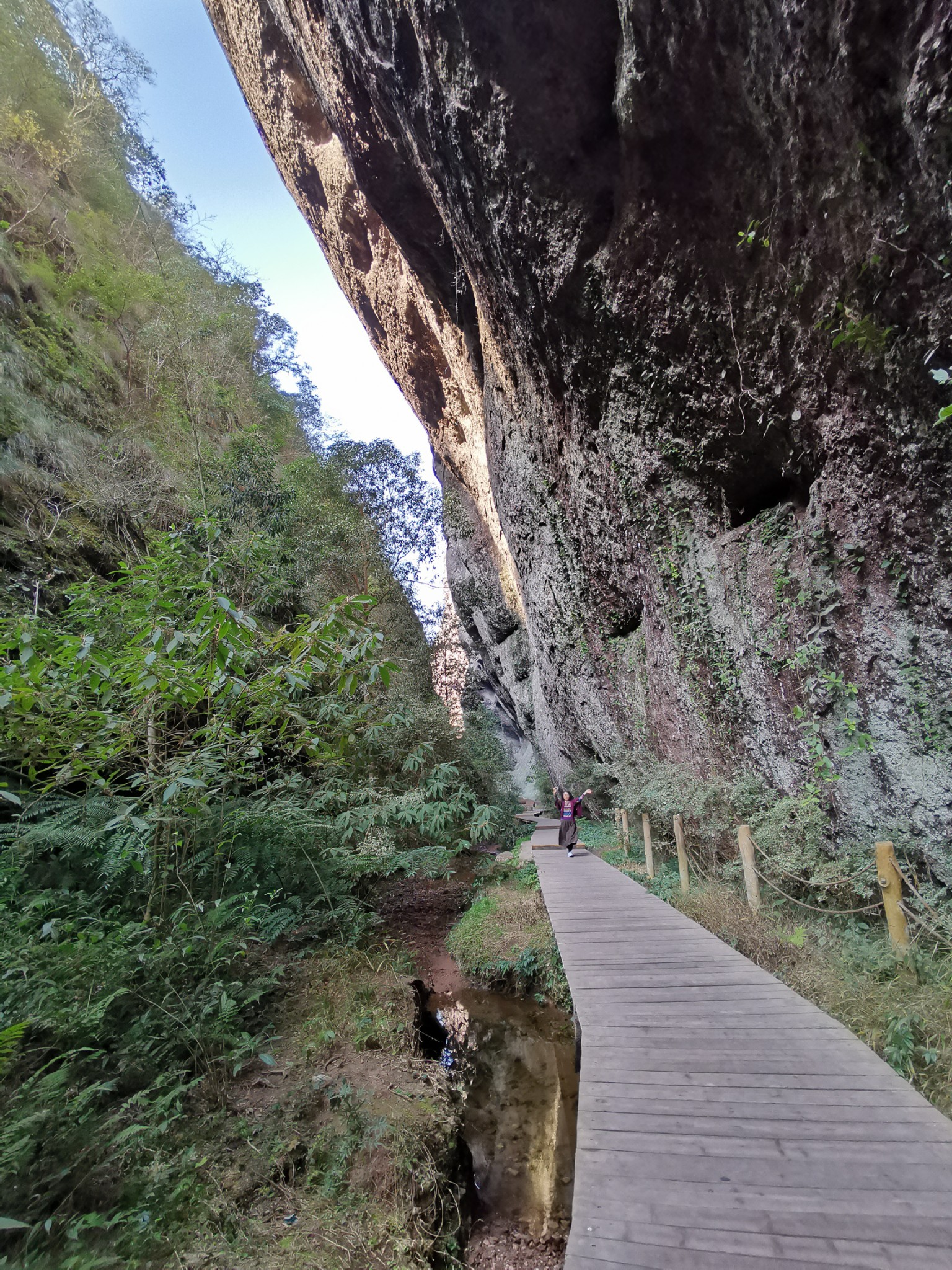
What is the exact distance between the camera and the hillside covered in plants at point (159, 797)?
268 centimetres

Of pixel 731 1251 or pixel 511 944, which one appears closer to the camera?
pixel 731 1251

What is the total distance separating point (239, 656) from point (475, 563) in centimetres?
1580

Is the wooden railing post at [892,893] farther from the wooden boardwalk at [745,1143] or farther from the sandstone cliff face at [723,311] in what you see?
the sandstone cliff face at [723,311]

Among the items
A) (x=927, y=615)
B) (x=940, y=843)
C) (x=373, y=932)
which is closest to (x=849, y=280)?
(x=927, y=615)

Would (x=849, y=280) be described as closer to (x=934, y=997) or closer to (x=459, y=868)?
(x=934, y=997)

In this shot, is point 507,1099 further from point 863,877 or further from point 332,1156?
point 863,877

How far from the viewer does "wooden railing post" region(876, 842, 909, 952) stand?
3465 millimetres

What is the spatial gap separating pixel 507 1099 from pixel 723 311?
7.78 meters

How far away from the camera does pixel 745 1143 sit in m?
2.20

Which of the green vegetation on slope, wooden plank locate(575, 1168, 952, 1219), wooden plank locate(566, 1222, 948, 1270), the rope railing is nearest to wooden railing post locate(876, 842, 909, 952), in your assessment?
the rope railing

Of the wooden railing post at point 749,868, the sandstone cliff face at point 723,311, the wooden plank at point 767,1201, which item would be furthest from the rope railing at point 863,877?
the wooden plank at point 767,1201

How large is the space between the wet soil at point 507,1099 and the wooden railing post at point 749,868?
241 centimetres

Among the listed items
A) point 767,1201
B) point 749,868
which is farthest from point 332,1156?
point 749,868

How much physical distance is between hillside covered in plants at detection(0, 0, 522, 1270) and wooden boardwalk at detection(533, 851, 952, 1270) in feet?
4.72
